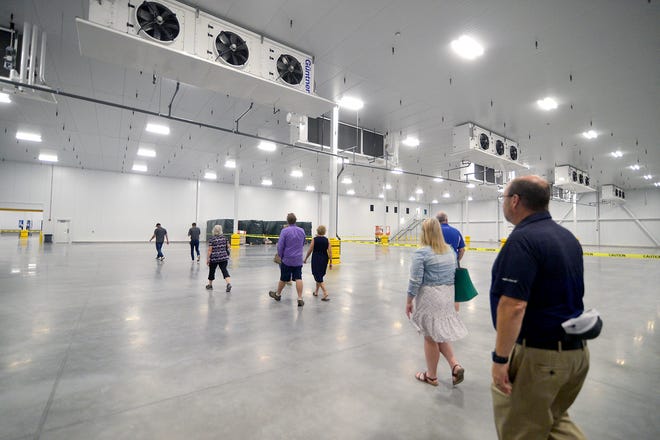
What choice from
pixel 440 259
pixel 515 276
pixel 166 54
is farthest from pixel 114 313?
pixel 515 276

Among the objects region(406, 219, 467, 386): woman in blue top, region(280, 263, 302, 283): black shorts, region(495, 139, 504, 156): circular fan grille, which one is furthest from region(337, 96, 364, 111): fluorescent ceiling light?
region(406, 219, 467, 386): woman in blue top

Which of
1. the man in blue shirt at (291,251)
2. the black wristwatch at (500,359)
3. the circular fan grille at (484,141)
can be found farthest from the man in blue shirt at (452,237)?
the circular fan grille at (484,141)

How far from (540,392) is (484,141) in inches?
477

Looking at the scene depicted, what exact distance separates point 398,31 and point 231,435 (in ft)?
24.5

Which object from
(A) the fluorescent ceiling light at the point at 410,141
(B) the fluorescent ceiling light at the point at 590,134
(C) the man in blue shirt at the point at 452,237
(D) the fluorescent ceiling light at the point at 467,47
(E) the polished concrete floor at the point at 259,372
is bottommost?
(E) the polished concrete floor at the point at 259,372

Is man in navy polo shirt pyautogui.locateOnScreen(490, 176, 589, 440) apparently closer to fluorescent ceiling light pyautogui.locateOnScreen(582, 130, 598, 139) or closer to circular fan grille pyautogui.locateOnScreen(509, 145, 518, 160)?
circular fan grille pyautogui.locateOnScreen(509, 145, 518, 160)

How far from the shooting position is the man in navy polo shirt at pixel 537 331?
142cm

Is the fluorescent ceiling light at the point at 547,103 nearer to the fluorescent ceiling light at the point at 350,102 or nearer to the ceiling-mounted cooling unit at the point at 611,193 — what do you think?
the fluorescent ceiling light at the point at 350,102

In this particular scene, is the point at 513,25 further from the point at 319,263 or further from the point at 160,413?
the point at 160,413

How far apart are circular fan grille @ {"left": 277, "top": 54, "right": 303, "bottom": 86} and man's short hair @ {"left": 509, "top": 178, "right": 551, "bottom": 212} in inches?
230

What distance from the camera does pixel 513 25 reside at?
247 inches

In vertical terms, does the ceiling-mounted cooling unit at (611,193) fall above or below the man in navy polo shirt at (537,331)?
above

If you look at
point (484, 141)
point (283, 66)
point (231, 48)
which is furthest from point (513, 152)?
point (231, 48)

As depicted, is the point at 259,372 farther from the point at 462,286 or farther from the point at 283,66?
the point at 283,66
